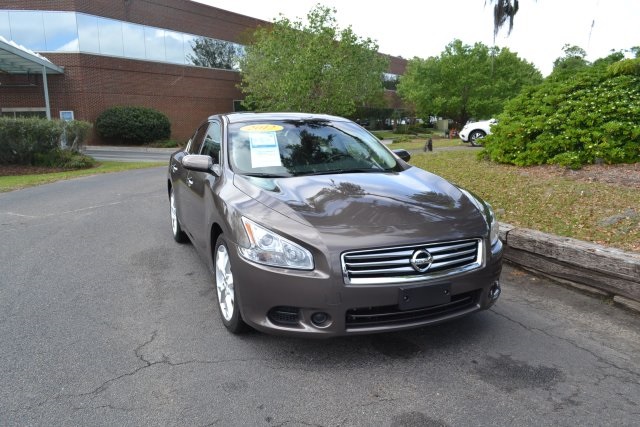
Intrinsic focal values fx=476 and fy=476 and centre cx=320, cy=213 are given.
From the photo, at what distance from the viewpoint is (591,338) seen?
11.5ft

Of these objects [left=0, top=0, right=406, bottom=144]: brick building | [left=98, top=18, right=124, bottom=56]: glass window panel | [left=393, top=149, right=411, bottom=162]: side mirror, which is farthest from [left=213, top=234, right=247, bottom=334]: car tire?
[left=98, top=18, right=124, bottom=56]: glass window panel

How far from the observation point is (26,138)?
15875mm

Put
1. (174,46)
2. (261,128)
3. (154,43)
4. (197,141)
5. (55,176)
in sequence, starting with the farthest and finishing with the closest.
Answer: (174,46) → (154,43) → (55,176) → (197,141) → (261,128)

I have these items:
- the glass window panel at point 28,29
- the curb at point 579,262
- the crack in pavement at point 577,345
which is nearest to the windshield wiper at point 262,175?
the crack in pavement at point 577,345

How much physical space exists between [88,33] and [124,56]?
221 cm

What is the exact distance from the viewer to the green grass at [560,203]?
5.13m

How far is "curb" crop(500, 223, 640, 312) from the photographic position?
13.0 ft

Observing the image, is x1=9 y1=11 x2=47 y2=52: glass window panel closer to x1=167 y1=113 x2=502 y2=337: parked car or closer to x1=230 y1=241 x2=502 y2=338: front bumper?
x1=167 y1=113 x2=502 y2=337: parked car

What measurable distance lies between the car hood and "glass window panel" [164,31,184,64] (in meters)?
28.9

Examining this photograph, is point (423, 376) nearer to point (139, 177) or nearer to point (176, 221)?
point (176, 221)

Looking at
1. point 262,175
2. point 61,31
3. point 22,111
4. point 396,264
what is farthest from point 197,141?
point 22,111

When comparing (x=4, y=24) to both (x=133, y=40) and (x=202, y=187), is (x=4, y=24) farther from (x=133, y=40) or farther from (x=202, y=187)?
(x=202, y=187)

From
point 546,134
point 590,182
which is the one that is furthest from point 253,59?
point 590,182

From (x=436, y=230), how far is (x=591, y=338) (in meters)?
1.56
